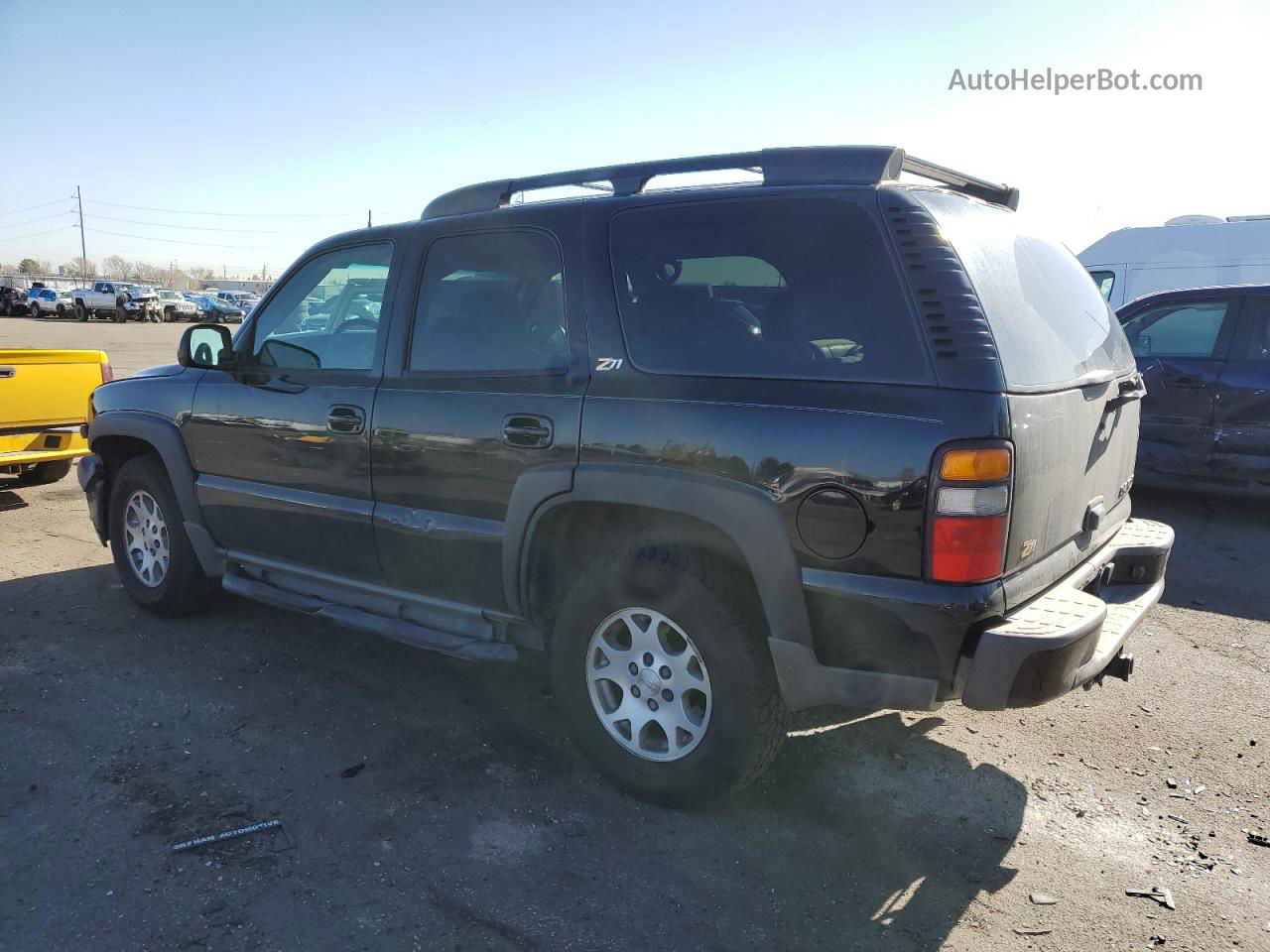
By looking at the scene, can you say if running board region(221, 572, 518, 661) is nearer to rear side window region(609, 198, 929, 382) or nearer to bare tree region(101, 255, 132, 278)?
rear side window region(609, 198, 929, 382)

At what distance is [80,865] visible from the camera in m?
2.80

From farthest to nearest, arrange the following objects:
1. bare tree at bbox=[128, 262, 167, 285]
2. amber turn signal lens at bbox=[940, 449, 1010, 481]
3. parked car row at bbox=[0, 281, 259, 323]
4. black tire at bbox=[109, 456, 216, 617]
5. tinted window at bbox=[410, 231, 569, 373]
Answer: bare tree at bbox=[128, 262, 167, 285]
parked car row at bbox=[0, 281, 259, 323]
black tire at bbox=[109, 456, 216, 617]
tinted window at bbox=[410, 231, 569, 373]
amber turn signal lens at bbox=[940, 449, 1010, 481]

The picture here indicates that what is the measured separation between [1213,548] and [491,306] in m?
5.52

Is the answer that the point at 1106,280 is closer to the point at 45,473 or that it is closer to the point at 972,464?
the point at 972,464

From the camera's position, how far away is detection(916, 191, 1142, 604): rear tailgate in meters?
2.60

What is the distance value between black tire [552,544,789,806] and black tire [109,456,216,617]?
2.60m

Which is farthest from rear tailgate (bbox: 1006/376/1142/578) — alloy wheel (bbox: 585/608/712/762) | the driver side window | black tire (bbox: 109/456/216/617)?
black tire (bbox: 109/456/216/617)

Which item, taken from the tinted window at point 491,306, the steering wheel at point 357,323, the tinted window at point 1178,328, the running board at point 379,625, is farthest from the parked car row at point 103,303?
the tinted window at point 491,306

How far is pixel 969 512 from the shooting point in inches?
97.7

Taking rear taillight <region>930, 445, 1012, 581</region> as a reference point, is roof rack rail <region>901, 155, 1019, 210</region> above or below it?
above

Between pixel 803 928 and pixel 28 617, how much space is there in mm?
4448

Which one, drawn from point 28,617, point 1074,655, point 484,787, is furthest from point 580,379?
point 28,617

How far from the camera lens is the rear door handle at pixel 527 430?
126 inches

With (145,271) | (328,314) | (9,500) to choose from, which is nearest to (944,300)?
(328,314)
